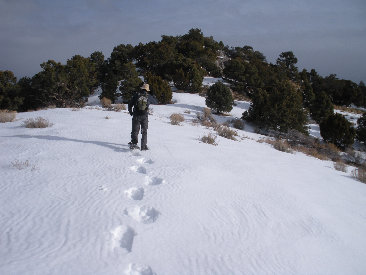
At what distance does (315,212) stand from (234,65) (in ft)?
102

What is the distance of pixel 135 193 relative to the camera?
404 centimetres

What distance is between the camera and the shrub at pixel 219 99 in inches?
843

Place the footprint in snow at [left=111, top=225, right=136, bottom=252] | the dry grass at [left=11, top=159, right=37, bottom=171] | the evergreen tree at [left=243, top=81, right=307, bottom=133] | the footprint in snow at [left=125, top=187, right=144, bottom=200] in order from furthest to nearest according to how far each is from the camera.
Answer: the evergreen tree at [left=243, top=81, right=307, bottom=133] < the dry grass at [left=11, top=159, right=37, bottom=171] < the footprint in snow at [left=125, top=187, right=144, bottom=200] < the footprint in snow at [left=111, top=225, right=136, bottom=252]

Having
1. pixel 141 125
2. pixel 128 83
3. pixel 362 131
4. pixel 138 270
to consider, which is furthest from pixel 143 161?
pixel 362 131

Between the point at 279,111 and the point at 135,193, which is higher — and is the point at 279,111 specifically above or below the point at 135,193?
above

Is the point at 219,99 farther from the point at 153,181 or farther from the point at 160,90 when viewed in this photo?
the point at 153,181

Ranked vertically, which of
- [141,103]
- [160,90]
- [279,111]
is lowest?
[279,111]

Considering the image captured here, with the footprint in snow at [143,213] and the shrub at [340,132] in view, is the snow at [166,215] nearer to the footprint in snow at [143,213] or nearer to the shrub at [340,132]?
the footprint in snow at [143,213]

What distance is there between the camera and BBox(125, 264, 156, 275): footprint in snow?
2.40 m

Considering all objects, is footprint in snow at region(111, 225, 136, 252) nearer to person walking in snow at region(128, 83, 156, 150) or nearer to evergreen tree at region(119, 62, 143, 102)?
person walking in snow at region(128, 83, 156, 150)

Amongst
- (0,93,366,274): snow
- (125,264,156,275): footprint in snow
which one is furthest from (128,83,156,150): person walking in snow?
(125,264,156,275): footprint in snow

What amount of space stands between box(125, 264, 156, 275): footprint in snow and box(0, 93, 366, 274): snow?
0.01m

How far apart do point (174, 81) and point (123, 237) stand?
1027 inches

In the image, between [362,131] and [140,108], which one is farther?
[362,131]
